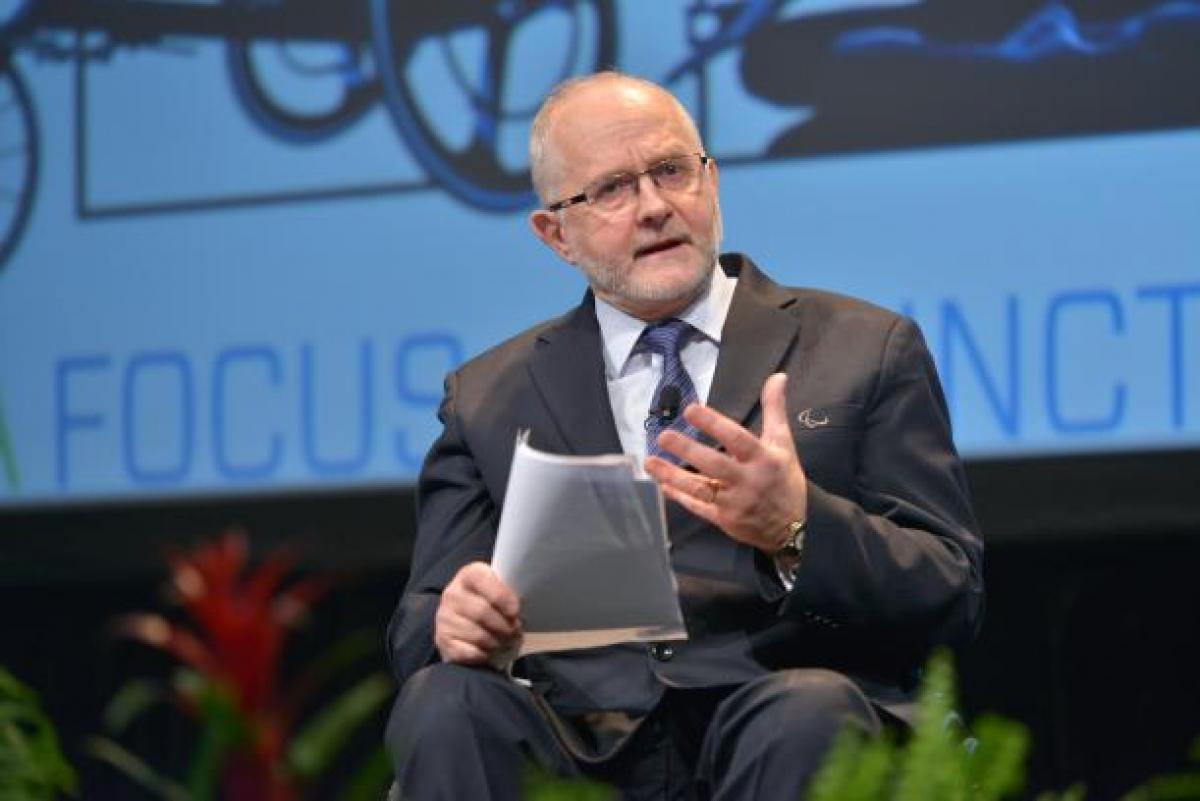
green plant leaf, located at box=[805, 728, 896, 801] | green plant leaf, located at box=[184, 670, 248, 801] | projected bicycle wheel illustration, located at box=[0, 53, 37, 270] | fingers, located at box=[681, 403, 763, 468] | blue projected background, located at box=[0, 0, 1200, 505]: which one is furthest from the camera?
projected bicycle wheel illustration, located at box=[0, 53, 37, 270]

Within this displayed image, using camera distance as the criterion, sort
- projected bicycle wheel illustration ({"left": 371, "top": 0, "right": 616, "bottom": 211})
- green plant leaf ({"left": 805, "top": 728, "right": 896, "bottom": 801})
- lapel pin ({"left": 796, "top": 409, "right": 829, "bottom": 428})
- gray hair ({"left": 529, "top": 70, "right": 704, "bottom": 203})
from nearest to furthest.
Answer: green plant leaf ({"left": 805, "top": 728, "right": 896, "bottom": 801}) → lapel pin ({"left": 796, "top": 409, "right": 829, "bottom": 428}) → gray hair ({"left": 529, "top": 70, "right": 704, "bottom": 203}) → projected bicycle wheel illustration ({"left": 371, "top": 0, "right": 616, "bottom": 211})

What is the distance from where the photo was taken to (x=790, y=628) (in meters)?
→ 2.13

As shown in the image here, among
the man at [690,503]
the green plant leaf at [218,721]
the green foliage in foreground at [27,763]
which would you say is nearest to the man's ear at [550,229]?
the man at [690,503]

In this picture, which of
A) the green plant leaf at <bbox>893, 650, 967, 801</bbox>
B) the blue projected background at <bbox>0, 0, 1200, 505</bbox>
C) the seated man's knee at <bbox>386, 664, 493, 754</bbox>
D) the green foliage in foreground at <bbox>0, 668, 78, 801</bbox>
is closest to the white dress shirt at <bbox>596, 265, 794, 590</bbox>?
the seated man's knee at <bbox>386, 664, 493, 754</bbox>

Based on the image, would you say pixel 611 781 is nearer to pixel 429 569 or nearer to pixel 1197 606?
pixel 429 569

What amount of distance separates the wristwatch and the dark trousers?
119 mm

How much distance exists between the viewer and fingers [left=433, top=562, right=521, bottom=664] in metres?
1.99

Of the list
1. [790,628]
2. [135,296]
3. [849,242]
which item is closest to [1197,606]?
[849,242]

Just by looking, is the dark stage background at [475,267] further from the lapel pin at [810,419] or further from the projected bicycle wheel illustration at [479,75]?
the lapel pin at [810,419]

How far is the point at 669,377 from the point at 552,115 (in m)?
0.38

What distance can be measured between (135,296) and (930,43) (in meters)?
1.44

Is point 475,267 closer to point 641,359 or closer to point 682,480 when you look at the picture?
point 641,359

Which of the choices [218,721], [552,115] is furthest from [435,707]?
[218,721]

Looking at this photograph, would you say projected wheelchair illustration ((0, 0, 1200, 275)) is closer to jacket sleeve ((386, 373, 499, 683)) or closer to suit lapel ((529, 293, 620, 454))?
suit lapel ((529, 293, 620, 454))
